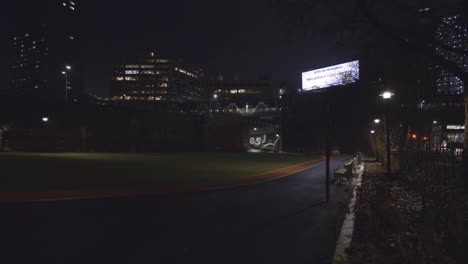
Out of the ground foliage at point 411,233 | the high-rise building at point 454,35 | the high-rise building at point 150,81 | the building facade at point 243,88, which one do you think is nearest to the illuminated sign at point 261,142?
the high-rise building at point 454,35

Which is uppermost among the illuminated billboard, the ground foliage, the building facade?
the building facade

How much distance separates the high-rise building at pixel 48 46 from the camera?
159m

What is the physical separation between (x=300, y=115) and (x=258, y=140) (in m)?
12.1

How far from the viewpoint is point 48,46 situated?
166875mm

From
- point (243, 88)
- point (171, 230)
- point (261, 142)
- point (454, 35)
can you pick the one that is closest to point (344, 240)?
point (171, 230)

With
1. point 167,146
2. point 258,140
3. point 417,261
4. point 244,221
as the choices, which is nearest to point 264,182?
point 244,221

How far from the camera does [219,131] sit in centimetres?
6738

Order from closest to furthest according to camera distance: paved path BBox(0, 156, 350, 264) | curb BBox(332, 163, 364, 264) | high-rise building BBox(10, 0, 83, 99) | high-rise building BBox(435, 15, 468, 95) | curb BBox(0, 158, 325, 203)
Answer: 1. curb BBox(332, 163, 364, 264)
2. paved path BBox(0, 156, 350, 264)
3. high-rise building BBox(435, 15, 468, 95)
4. curb BBox(0, 158, 325, 203)
5. high-rise building BBox(10, 0, 83, 99)

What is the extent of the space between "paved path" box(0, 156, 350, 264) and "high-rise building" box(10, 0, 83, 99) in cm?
15961

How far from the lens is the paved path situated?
607 centimetres

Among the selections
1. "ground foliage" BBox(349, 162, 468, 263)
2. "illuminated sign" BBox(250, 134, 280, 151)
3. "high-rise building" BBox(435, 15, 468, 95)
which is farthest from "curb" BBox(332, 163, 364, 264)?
"illuminated sign" BBox(250, 134, 280, 151)

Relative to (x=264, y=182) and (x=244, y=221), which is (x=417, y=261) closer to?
(x=244, y=221)

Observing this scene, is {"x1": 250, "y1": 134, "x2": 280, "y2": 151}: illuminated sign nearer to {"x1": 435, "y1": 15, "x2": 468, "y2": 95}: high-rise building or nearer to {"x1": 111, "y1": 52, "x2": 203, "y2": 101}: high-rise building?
{"x1": 435, "y1": 15, "x2": 468, "y2": 95}: high-rise building

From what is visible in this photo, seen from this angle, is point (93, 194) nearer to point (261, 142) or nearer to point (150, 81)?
point (261, 142)
